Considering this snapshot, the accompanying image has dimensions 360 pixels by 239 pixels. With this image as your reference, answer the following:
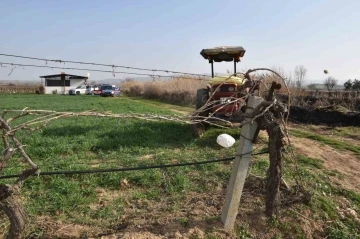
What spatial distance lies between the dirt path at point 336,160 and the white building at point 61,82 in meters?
48.5

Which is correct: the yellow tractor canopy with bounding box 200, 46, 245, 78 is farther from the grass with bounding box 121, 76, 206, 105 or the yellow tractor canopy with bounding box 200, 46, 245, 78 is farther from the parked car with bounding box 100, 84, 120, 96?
the parked car with bounding box 100, 84, 120, 96

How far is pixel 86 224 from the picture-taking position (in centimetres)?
334

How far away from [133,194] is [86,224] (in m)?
0.92

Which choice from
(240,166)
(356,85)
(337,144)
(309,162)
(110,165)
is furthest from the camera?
(356,85)

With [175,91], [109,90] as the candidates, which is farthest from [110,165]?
[109,90]

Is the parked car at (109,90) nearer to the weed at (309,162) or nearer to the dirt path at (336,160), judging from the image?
the dirt path at (336,160)

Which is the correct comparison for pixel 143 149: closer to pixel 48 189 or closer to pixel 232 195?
pixel 48 189

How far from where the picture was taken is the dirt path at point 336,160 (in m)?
4.95

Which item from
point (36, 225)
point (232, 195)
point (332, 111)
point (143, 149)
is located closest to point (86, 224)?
point (36, 225)

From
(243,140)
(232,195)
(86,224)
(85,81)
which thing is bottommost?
(86,224)

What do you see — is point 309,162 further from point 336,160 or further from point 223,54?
point 223,54

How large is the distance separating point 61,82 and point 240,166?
174ft

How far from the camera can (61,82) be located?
51375 millimetres

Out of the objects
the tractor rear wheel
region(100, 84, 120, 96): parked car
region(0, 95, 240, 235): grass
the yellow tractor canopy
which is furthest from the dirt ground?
region(100, 84, 120, 96): parked car
